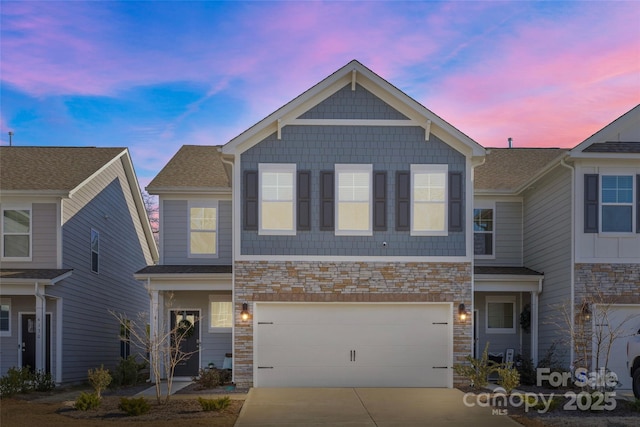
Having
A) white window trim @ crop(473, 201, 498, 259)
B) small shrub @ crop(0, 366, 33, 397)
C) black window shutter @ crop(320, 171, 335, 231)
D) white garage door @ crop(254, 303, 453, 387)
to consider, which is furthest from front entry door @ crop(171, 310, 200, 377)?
white window trim @ crop(473, 201, 498, 259)

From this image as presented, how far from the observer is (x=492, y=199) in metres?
21.5

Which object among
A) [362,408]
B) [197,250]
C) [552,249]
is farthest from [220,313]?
[552,249]

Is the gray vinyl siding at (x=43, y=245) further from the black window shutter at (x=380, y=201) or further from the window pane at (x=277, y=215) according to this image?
the black window shutter at (x=380, y=201)

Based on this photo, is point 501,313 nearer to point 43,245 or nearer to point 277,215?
point 277,215

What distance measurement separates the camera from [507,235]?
848 inches

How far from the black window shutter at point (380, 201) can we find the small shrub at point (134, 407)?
22.5 ft

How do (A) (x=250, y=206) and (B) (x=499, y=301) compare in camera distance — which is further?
(B) (x=499, y=301)

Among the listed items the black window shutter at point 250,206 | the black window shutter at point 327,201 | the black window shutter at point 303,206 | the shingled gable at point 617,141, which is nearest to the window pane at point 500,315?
the shingled gable at point 617,141

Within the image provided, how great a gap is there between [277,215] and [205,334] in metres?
5.44

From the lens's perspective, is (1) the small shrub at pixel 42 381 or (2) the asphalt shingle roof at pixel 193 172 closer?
(1) the small shrub at pixel 42 381

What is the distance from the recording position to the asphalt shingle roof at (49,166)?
773 inches

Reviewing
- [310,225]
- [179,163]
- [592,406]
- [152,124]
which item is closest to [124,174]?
[152,124]

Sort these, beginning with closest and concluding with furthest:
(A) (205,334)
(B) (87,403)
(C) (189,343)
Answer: (B) (87,403), (C) (189,343), (A) (205,334)

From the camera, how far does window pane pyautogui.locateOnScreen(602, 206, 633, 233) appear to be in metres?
17.5
